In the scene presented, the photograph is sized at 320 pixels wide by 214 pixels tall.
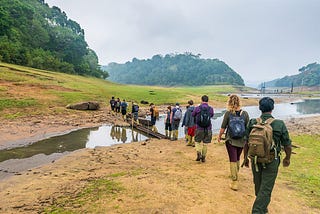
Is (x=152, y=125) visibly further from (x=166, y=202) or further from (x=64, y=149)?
(x=166, y=202)

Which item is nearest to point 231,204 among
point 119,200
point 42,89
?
point 119,200

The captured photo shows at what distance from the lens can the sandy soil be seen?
546cm

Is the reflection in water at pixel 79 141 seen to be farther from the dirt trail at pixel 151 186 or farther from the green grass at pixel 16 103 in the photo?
the green grass at pixel 16 103

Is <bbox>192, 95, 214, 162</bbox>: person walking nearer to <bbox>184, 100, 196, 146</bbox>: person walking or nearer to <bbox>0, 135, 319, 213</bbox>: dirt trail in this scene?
<bbox>0, 135, 319, 213</bbox>: dirt trail

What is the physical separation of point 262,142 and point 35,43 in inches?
3174

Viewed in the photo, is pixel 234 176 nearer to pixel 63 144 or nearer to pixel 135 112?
pixel 63 144

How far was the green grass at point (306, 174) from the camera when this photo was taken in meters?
6.39

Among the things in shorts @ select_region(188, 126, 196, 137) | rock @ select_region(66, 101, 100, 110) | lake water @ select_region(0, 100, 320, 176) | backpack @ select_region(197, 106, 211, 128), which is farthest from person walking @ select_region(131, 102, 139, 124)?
backpack @ select_region(197, 106, 211, 128)

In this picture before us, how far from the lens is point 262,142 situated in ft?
14.4

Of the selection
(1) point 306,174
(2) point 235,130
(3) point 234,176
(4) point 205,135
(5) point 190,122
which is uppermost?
(2) point 235,130

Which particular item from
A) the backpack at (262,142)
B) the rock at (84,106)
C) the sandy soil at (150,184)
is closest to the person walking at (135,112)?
the sandy soil at (150,184)

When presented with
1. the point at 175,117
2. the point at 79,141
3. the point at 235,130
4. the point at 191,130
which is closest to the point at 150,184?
the point at 235,130

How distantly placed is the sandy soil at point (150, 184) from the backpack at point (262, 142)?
5.14 ft

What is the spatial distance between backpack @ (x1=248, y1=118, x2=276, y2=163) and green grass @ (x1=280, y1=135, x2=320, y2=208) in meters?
2.55
